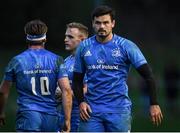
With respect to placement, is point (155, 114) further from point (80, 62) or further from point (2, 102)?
point (2, 102)

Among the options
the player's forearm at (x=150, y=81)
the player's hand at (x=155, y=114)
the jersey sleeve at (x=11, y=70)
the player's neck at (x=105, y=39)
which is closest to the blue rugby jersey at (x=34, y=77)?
the jersey sleeve at (x=11, y=70)

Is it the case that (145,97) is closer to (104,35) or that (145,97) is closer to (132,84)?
(132,84)

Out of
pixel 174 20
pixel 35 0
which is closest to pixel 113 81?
pixel 35 0

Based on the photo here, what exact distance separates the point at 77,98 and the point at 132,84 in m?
24.5

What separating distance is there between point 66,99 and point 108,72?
0.83 metres

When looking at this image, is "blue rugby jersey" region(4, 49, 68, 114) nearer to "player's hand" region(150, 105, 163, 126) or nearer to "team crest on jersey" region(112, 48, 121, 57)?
"team crest on jersey" region(112, 48, 121, 57)

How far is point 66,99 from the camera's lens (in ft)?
39.5

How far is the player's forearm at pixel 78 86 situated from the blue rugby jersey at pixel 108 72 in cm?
10

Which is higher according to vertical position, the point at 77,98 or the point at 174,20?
the point at 174,20

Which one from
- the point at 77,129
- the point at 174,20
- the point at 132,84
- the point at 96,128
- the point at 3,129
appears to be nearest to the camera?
the point at 96,128

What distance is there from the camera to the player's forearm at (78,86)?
11562 mm

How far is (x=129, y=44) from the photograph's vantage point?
11508mm

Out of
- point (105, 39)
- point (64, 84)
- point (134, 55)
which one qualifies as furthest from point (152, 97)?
point (64, 84)

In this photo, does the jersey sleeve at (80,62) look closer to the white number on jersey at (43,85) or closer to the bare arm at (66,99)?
the bare arm at (66,99)
